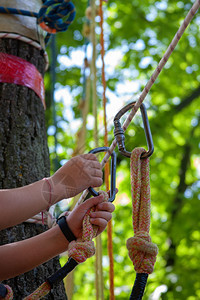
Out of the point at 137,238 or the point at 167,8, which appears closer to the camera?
the point at 137,238

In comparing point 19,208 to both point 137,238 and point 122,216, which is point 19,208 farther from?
point 122,216

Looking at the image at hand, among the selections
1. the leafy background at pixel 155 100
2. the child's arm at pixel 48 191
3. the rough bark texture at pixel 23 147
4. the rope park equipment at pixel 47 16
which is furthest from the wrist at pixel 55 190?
the leafy background at pixel 155 100

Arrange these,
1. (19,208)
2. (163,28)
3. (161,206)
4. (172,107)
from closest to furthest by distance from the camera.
Result: (19,208) → (163,28) → (172,107) → (161,206)

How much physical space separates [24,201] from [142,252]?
9.8 inches

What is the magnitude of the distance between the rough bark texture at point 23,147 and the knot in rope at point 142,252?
0.36 meters

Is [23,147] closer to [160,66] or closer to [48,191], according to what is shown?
[48,191]

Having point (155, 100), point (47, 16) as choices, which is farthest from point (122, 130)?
point (155, 100)

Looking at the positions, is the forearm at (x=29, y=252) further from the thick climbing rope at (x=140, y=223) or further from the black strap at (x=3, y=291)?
the thick climbing rope at (x=140, y=223)

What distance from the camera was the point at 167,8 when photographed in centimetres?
450

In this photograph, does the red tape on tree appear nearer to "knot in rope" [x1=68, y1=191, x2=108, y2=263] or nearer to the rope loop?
the rope loop

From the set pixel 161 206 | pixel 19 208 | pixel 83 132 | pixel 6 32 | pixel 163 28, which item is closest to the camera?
pixel 19 208

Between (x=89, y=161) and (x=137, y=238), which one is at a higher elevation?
(x=89, y=161)

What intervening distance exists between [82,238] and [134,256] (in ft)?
0.43

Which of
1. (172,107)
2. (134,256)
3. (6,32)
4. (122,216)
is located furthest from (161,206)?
(134,256)
